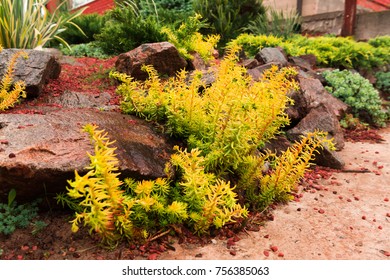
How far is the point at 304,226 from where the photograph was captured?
10.6 ft

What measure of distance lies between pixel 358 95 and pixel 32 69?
19.5 ft

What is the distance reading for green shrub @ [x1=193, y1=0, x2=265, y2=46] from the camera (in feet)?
29.7

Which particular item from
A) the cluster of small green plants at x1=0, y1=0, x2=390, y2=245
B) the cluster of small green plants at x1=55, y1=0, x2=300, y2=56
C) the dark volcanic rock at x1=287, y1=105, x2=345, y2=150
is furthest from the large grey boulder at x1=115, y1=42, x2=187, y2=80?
the dark volcanic rock at x1=287, y1=105, x2=345, y2=150

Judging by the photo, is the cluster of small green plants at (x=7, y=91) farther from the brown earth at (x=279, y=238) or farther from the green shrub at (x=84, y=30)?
the green shrub at (x=84, y=30)

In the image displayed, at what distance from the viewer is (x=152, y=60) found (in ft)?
16.2

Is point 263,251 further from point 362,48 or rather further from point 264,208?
point 362,48

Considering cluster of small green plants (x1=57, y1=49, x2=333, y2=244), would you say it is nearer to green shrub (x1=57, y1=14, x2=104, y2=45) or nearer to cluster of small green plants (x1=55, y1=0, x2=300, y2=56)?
cluster of small green plants (x1=55, y1=0, x2=300, y2=56)

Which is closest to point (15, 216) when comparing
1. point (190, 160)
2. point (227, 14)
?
point (190, 160)

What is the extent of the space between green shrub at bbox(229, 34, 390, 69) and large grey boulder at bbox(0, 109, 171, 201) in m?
5.46

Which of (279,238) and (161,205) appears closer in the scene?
(161,205)

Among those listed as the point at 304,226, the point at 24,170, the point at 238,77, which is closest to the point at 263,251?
the point at 304,226

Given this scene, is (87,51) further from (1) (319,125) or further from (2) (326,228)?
(2) (326,228)

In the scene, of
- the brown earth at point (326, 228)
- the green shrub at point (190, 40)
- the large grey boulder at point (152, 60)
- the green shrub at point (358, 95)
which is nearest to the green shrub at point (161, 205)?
the brown earth at point (326, 228)

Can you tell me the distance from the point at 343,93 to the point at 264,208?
15.1 ft
